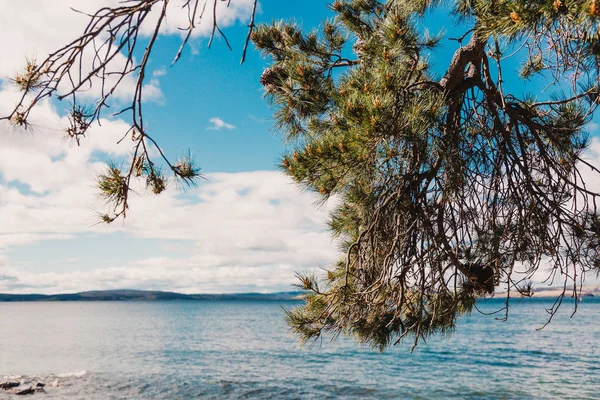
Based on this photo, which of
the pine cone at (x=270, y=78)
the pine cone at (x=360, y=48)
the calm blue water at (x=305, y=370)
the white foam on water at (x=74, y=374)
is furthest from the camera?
the white foam on water at (x=74, y=374)

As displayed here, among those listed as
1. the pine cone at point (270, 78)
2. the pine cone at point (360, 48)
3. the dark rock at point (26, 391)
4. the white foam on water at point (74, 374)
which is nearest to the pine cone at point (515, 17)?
the pine cone at point (360, 48)

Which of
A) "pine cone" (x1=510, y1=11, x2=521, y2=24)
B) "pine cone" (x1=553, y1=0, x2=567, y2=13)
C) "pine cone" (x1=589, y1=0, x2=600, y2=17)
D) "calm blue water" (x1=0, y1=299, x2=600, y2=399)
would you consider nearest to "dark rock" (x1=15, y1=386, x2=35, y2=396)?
"calm blue water" (x1=0, y1=299, x2=600, y2=399)

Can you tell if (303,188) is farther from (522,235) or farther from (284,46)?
(284,46)

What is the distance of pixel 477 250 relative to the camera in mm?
3621

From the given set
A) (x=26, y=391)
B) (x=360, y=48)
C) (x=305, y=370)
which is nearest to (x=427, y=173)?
(x=360, y=48)

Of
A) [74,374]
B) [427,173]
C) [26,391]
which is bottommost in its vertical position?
[74,374]

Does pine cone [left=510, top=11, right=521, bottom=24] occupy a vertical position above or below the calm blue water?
above

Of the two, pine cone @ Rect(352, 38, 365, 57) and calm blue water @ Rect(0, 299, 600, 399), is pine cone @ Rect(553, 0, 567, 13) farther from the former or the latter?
calm blue water @ Rect(0, 299, 600, 399)

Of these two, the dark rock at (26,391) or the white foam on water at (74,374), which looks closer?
the dark rock at (26,391)

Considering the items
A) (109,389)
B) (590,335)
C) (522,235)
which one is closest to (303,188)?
(522,235)

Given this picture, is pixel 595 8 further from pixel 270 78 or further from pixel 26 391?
pixel 26 391

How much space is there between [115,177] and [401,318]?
2.76 m

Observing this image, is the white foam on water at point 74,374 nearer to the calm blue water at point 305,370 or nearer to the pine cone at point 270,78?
the calm blue water at point 305,370

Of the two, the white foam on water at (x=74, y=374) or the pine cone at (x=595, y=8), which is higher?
the pine cone at (x=595, y=8)
